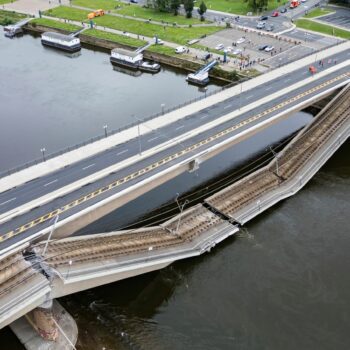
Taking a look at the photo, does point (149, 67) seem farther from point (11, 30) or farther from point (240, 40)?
point (11, 30)

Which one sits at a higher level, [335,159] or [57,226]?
[57,226]

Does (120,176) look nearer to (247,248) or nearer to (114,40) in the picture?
(247,248)

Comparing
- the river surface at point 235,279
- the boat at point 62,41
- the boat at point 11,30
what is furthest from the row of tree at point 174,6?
the river surface at point 235,279

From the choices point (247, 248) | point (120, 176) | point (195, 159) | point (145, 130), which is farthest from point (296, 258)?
point (145, 130)

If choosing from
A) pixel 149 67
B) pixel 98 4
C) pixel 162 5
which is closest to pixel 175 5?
pixel 162 5

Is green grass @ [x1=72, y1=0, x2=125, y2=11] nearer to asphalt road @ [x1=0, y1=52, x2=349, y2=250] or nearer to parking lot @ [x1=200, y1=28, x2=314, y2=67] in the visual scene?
parking lot @ [x1=200, y1=28, x2=314, y2=67]

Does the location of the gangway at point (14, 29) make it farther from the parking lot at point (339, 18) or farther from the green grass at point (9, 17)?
the parking lot at point (339, 18)

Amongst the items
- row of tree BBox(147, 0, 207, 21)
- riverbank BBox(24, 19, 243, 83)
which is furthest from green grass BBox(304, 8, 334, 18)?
riverbank BBox(24, 19, 243, 83)
